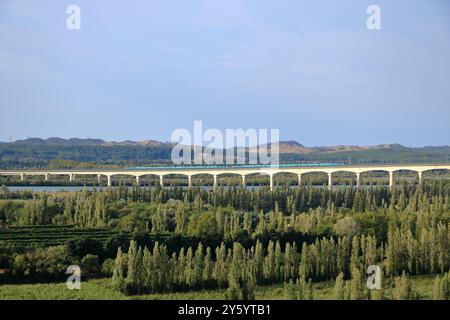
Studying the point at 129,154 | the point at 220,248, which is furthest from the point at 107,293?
the point at 129,154

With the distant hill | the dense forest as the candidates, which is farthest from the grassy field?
the distant hill

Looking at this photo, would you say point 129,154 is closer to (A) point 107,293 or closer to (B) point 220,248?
(B) point 220,248

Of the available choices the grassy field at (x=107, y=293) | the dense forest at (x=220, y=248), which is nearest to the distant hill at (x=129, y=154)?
the dense forest at (x=220, y=248)

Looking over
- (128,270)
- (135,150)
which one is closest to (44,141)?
(135,150)

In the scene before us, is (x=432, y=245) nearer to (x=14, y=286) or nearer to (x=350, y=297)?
(x=350, y=297)

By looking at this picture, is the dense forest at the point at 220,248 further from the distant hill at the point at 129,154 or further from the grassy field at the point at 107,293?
the distant hill at the point at 129,154

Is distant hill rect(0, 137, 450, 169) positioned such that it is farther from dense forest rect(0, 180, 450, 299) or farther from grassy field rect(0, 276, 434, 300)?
grassy field rect(0, 276, 434, 300)
